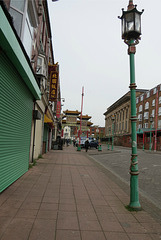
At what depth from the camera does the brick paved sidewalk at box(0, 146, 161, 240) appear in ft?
10.6

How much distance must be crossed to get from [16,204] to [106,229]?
203cm

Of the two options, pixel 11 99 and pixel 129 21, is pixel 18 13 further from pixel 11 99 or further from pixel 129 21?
pixel 129 21

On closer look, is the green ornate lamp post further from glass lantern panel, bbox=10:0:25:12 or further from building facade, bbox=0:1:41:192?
glass lantern panel, bbox=10:0:25:12

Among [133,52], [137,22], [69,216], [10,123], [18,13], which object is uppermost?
[18,13]

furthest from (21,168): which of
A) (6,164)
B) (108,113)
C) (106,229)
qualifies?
(108,113)

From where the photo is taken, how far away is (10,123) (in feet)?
18.6

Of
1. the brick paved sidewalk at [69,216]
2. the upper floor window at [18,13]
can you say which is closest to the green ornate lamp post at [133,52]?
the brick paved sidewalk at [69,216]

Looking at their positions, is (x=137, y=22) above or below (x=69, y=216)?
above

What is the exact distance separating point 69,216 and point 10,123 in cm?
299

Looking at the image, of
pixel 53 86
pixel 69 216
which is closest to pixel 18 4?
pixel 69 216

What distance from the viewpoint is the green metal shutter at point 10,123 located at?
4.88 m

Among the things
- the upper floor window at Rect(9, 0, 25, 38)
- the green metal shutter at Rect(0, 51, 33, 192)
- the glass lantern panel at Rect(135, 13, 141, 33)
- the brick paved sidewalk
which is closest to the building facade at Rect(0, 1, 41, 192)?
the green metal shutter at Rect(0, 51, 33, 192)

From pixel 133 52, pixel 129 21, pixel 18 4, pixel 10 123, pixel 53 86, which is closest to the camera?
pixel 129 21

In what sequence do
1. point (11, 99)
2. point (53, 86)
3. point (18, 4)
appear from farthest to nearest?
point (53, 86) → point (18, 4) → point (11, 99)
